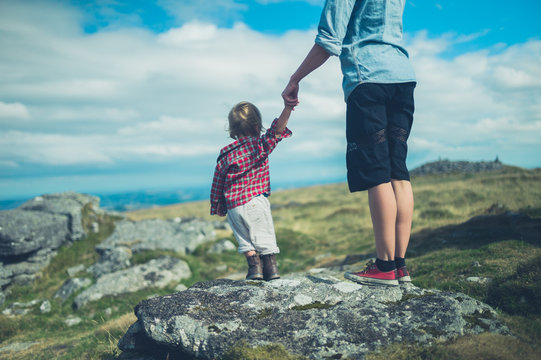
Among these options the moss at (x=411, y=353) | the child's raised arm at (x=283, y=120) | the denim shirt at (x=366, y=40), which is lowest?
the moss at (x=411, y=353)

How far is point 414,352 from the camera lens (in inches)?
111

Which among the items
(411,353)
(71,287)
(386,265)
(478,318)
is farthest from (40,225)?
(478,318)

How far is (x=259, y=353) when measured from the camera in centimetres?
292

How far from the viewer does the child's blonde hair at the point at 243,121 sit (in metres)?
5.14

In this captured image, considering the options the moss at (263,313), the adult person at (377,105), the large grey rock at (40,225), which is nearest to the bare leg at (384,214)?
the adult person at (377,105)

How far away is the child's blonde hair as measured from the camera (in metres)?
5.14

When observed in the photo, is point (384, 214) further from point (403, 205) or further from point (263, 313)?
point (263, 313)

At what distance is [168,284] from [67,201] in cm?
761

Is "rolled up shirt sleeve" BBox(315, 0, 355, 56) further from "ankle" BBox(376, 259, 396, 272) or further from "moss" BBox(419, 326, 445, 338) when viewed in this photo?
"moss" BBox(419, 326, 445, 338)

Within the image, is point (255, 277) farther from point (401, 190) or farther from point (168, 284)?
point (168, 284)

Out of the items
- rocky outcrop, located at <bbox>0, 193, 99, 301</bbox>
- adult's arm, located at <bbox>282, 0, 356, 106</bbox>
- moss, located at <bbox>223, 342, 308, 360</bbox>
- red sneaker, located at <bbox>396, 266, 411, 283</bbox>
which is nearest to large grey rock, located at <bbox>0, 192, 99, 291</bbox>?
rocky outcrop, located at <bbox>0, 193, 99, 301</bbox>

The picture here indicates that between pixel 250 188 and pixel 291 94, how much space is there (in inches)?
58.4

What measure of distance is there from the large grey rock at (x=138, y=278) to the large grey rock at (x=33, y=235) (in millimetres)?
3570

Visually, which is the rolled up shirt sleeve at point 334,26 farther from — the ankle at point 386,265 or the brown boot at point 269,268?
the brown boot at point 269,268
